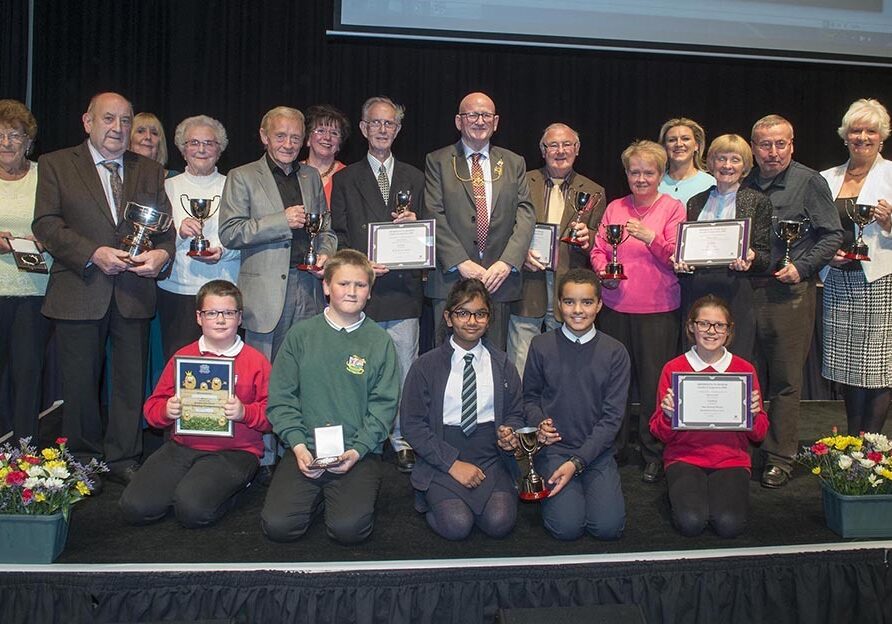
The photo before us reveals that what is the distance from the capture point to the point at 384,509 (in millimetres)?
3938

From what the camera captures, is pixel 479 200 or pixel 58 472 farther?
pixel 479 200

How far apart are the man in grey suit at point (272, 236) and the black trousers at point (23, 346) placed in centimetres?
113

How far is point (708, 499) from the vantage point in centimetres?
373

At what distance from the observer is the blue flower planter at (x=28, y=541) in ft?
10.5

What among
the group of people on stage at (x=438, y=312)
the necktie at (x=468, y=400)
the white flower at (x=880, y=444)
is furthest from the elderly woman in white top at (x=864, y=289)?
the necktie at (x=468, y=400)

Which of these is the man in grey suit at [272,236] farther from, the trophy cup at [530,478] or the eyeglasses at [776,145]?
the eyeglasses at [776,145]

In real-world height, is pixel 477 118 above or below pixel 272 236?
above

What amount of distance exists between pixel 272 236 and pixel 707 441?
8.24 feet

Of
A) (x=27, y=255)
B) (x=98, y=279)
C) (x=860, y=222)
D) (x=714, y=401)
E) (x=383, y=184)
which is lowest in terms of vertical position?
(x=714, y=401)

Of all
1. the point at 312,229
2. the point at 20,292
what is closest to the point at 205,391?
the point at 312,229

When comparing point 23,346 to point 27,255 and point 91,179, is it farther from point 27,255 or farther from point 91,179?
point 91,179

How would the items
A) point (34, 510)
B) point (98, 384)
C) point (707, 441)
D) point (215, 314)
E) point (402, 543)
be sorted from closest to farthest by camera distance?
point (34, 510) < point (402, 543) < point (215, 314) < point (707, 441) < point (98, 384)

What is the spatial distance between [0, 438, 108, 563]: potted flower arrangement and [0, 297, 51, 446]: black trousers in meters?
1.13

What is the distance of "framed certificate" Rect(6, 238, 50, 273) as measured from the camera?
415cm
